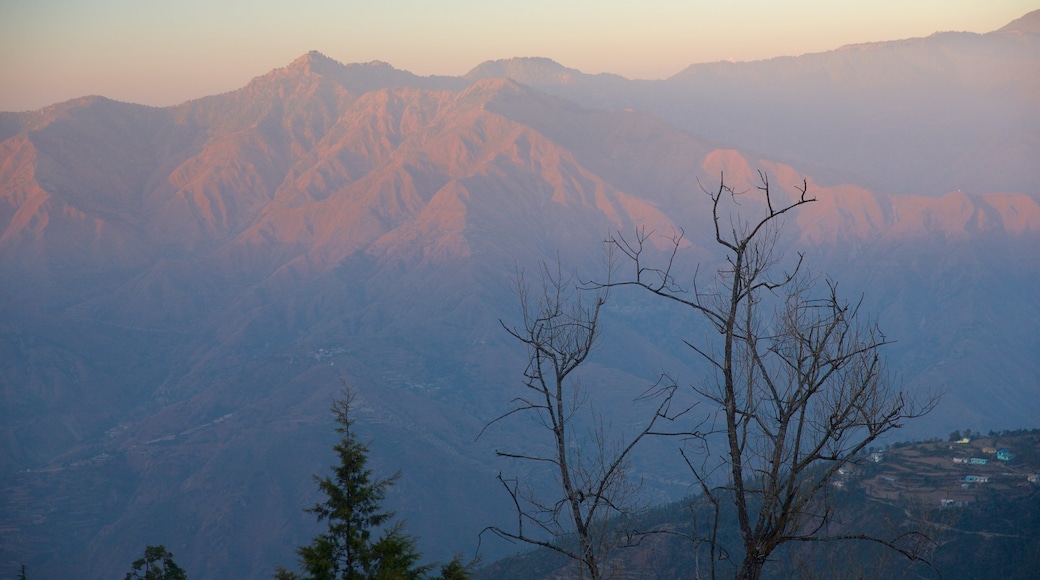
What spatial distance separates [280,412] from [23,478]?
27913 mm

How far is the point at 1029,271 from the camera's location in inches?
7072

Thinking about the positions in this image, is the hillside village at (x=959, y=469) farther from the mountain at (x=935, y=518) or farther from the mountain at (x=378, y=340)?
the mountain at (x=378, y=340)

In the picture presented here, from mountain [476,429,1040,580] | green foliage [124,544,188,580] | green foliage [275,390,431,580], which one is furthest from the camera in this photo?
mountain [476,429,1040,580]

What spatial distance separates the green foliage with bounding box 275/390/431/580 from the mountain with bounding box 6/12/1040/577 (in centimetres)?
5985

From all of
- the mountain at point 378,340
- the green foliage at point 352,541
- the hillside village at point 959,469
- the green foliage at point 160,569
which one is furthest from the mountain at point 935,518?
the mountain at point 378,340

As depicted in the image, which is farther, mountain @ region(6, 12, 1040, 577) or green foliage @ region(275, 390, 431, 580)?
mountain @ region(6, 12, 1040, 577)

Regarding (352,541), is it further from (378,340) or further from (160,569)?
(378,340)

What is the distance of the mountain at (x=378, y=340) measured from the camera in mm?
94875

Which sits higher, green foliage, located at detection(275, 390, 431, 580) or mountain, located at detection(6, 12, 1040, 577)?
mountain, located at detection(6, 12, 1040, 577)

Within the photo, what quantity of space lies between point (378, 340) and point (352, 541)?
121860 mm

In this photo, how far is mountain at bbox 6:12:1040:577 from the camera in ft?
311

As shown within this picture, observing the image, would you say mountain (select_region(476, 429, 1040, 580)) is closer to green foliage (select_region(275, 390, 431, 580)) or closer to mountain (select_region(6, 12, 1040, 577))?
green foliage (select_region(275, 390, 431, 580))

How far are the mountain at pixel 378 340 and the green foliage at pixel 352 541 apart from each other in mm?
59849

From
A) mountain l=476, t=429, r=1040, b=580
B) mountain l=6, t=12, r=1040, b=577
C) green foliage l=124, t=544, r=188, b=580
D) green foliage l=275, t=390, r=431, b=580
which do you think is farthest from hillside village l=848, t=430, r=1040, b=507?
green foliage l=275, t=390, r=431, b=580
